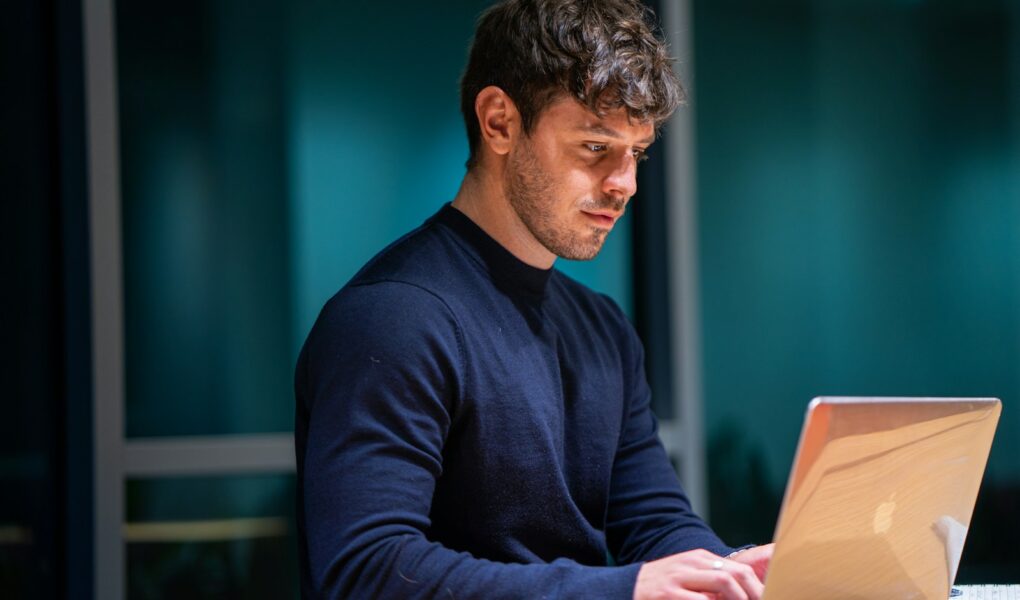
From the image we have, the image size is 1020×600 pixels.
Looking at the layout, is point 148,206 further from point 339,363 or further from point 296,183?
point 339,363

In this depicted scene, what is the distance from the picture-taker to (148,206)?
2947 mm

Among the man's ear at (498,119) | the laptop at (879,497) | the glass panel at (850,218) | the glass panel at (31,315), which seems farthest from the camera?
the glass panel at (850,218)

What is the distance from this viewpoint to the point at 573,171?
1390 millimetres

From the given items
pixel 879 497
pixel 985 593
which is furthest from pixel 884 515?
pixel 985 593

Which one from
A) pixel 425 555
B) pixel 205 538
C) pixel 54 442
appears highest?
pixel 425 555

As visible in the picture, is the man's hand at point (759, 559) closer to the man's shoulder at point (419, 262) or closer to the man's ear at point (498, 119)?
the man's shoulder at point (419, 262)

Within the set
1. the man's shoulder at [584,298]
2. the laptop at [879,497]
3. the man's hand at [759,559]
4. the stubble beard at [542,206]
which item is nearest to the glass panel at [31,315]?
the man's shoulder at [584,298]

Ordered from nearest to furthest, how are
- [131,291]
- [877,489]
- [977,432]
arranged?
1. [877,489]
2. [977,432]
3. [131,291]

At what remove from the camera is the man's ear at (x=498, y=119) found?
1421 millimetres

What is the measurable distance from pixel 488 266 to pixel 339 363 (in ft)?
0.90

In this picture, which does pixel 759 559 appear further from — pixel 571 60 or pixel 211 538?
pixel 211 538

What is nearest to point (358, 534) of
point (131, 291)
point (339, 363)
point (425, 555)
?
point (425, 555)

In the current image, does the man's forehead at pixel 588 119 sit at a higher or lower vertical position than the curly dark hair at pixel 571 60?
lower

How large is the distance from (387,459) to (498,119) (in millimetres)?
450
